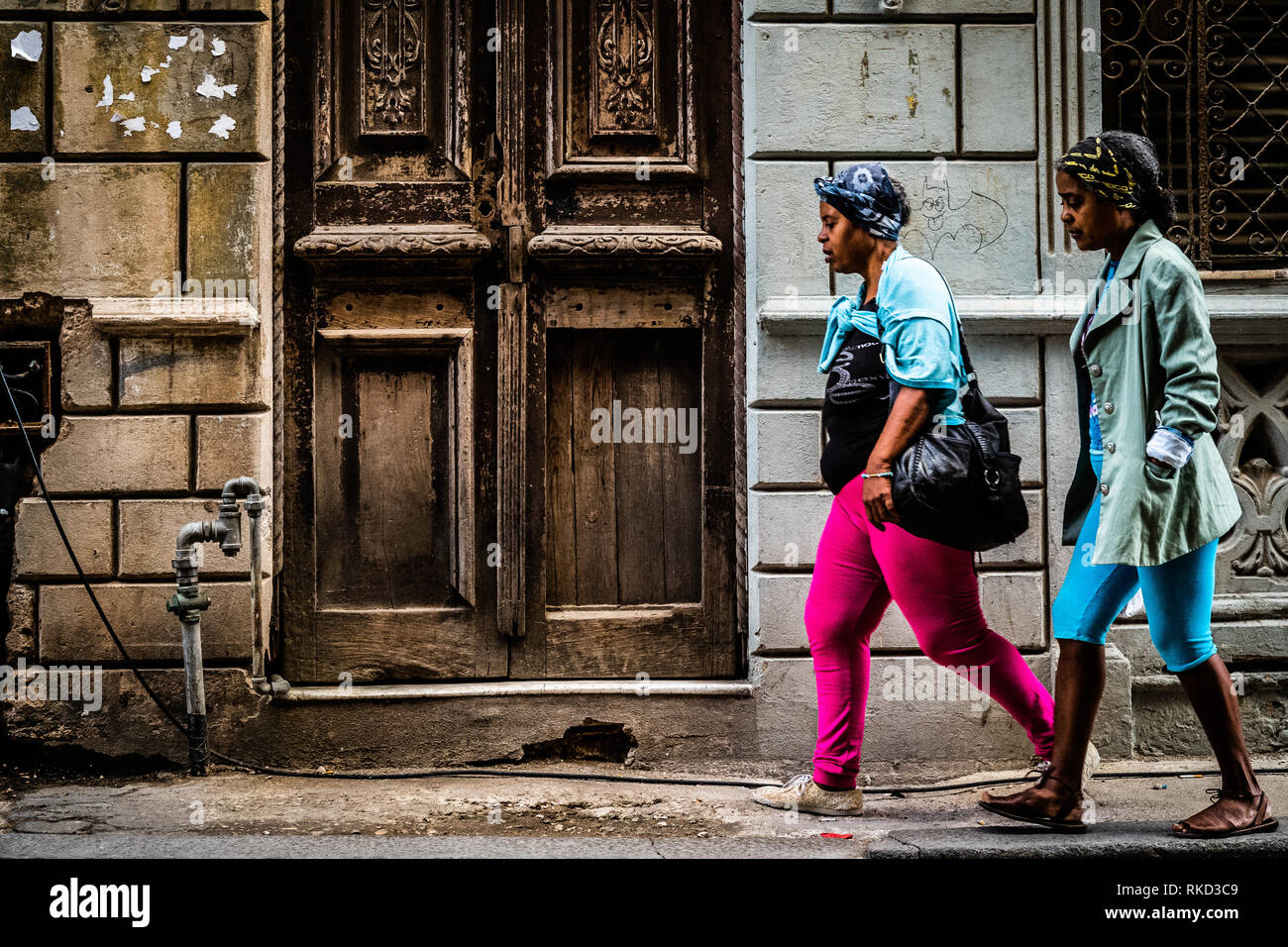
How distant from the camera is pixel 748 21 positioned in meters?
4.96

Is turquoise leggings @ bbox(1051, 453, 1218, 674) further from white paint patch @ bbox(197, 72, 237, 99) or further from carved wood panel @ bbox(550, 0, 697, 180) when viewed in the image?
white paint patch @ bbox(197, 72, 237, 99)

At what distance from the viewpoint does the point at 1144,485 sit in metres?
3.60

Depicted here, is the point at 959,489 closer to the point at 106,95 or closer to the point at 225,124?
the point at 225,124

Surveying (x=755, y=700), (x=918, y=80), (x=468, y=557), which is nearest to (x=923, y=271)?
(x=918, y=80)

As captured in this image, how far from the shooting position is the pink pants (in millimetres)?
3799

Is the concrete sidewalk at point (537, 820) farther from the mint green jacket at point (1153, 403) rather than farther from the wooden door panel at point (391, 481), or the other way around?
the mint green jacket at point (1153, 403)

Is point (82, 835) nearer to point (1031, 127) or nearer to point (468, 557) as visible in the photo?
point (468, 557)

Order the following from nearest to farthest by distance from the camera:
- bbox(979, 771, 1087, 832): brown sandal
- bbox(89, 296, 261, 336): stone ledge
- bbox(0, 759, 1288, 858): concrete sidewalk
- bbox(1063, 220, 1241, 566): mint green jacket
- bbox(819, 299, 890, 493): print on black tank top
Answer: bbox(1063, 220, 1241, 566): mint green jacket → bbox(0, 759, 1288, 858): concrete sidewalk → bbox(979, 771, 1087, 832): brown sandal → bbox(819, 299, 890, 493): print on black tank top → bbox(89, 296, 261, 336): stone ledge

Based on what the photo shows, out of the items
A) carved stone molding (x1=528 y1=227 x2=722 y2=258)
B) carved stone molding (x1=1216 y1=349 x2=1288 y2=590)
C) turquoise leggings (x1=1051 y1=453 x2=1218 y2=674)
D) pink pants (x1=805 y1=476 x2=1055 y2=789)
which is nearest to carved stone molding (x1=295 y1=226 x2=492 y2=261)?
carved stone molding (x1=528 y1=227 x2=722 y2=258)

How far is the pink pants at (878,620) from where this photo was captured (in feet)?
12.5

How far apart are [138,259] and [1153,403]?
3.77 m

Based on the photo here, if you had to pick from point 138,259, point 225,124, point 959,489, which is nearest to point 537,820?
point 959,489

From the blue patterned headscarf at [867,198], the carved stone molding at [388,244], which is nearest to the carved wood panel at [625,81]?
the carved stone molding at [388,244]

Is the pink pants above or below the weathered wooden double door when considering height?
below
